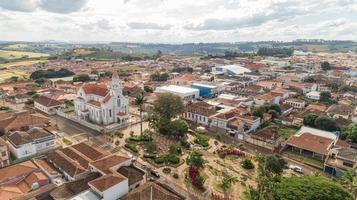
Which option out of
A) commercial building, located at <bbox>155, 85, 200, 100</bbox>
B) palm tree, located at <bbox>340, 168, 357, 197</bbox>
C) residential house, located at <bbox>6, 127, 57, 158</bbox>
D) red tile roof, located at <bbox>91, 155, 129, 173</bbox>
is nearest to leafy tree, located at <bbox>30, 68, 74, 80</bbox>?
commercial building, located at <bbox>155, 85, 200, 100</bbox>

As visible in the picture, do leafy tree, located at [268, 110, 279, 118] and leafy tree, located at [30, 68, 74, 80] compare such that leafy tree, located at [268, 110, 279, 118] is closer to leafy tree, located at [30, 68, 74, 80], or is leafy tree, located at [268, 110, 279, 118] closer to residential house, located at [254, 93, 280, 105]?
residential house, located at [254, 93, 280, 105]

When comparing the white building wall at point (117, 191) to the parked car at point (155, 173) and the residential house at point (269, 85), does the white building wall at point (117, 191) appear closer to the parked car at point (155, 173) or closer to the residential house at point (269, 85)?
the parked car at point (155, 173)

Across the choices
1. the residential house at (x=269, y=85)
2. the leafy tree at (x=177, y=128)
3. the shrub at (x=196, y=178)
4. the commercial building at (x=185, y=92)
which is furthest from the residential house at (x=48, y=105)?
the residential house at (x=269, y=85)

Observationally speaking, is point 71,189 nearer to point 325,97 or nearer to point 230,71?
Result: point 325,97

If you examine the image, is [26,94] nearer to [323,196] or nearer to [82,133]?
[82,133]

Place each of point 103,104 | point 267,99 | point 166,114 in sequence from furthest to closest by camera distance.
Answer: point 267,99 < point 103,104 < point 166,114

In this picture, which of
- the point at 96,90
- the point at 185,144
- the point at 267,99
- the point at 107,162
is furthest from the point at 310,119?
the point at 96,90
